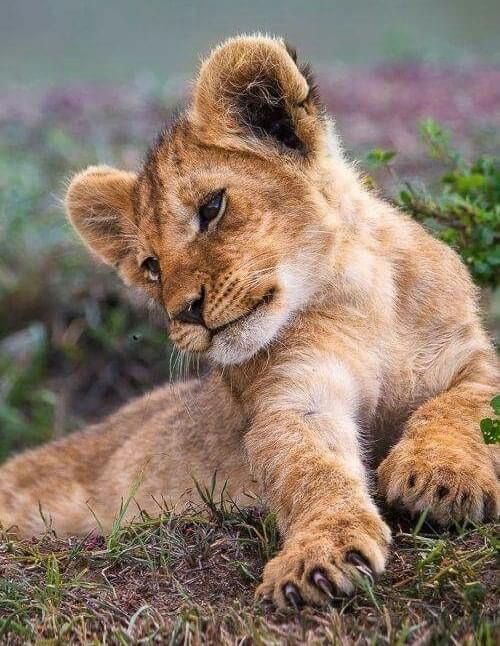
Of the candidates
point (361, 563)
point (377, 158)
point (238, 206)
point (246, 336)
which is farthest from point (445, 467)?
point (377, 158)

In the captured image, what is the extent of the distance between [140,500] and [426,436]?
5.88 feet

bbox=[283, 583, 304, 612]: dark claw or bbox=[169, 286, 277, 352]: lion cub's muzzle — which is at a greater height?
bbox=[169, 286, 277, 352]: lion cub's muzzle

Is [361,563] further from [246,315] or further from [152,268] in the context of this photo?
[152,268]

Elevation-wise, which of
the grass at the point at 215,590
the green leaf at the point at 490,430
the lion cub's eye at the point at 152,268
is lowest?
the grass at the point at 215,590

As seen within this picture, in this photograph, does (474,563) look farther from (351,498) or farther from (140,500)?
(140,500)

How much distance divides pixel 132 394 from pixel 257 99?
12.2 ft

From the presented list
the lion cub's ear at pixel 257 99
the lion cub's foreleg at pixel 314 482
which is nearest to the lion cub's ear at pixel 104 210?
the lion cub's ear at pixel 257 99

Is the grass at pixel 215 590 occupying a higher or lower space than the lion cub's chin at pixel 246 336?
lower

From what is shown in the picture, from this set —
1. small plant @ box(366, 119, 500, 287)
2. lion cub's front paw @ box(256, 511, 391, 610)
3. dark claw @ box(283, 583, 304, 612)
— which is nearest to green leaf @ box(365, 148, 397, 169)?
small plant @ box(366, 119, 500, 287)

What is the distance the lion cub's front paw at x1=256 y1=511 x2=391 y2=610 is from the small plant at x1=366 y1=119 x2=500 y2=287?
7.43 feet

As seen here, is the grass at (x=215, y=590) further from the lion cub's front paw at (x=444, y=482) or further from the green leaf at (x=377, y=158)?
the green leaf at (x=377, y=158)

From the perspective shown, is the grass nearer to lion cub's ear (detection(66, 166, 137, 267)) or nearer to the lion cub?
the lion cub

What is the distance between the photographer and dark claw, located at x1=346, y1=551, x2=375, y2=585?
3.44m

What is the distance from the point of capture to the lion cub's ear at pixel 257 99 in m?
4.45
